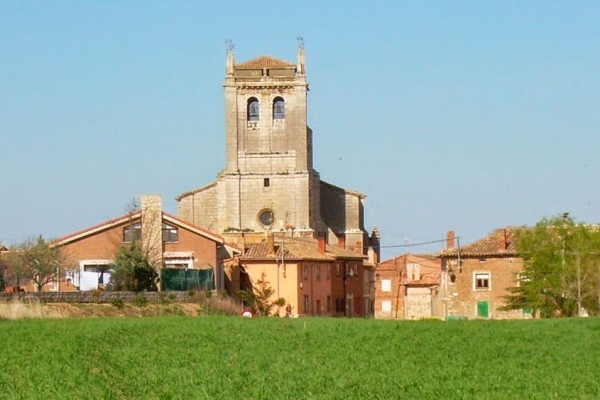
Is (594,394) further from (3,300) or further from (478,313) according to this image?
(478,313)

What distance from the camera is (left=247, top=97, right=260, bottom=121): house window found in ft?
335

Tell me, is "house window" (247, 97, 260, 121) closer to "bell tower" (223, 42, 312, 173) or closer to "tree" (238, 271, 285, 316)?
"bell tower" (223, 42, 312, 173)

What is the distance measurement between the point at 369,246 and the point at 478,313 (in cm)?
3334

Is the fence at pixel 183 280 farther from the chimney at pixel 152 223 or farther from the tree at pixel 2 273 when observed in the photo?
the tree at pixel 2 273

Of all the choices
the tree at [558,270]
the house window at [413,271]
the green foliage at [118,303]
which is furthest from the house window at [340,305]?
the green foliage at [118,303]

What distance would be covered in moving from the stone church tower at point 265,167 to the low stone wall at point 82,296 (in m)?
40.4

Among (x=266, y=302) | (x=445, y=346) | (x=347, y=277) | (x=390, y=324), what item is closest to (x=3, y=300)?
(x=390, y=324)

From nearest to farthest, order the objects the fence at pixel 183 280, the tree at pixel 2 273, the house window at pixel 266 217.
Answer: the fence at pixel 183 280
the tree at pixel 2 273
the house window at pixel 266 217

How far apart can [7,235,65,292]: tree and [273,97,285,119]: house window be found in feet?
116

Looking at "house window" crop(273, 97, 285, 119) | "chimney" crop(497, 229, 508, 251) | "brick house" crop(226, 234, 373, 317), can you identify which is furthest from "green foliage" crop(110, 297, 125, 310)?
"house window" crop(273, 97, 285, 119)

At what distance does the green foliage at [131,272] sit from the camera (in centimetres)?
6131

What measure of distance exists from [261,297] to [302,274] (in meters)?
3.49

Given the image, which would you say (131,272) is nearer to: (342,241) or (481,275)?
(481,275)

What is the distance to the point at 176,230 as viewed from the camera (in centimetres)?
7088
